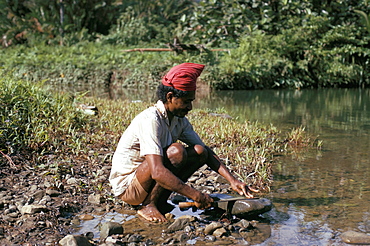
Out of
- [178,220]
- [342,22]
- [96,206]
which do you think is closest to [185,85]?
[178,220]

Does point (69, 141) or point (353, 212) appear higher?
point (69, 141)

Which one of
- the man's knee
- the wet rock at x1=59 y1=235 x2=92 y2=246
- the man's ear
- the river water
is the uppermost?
the man's ear

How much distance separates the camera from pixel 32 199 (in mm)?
3711

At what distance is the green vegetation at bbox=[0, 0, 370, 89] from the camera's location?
534 inches

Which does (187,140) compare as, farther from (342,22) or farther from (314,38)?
(342,22)

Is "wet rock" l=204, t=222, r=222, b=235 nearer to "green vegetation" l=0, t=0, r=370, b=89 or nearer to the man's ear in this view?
the man's ear

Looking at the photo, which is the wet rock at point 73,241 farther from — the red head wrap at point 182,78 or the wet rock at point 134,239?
the red head wrap at point 182,78

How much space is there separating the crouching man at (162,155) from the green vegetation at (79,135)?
1001 mm

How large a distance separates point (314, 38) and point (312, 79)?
4.74 ft

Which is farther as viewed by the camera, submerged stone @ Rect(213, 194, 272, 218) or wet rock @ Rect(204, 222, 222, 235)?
submerged stone @ Rect(213, 194, 272, 218)

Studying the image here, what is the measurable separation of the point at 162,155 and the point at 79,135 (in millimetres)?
2456

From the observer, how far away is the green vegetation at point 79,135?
4.76m

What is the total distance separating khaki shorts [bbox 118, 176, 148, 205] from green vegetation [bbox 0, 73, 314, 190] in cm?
123

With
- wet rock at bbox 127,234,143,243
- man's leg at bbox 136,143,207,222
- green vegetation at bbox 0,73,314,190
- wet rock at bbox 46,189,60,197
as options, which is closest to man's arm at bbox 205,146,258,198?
man's leg at bbox 136,143,207,222
